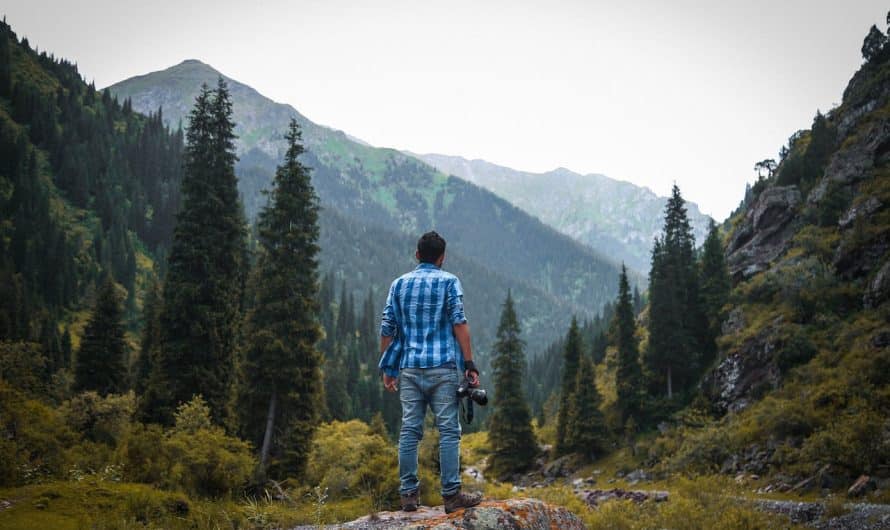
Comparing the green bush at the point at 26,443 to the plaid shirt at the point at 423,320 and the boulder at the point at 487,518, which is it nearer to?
the boulder at the point at 487,518

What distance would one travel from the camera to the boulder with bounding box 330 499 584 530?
18.1 feet

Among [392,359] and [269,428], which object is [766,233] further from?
[392,359]

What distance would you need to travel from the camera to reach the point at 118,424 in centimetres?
2786

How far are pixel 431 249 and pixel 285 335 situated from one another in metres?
18.1

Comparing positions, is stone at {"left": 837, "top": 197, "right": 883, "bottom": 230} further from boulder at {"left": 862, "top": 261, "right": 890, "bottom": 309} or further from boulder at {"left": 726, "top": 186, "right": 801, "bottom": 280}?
boulder at {"left": 726, "top": 186, "right": 801, "bottom": 280}

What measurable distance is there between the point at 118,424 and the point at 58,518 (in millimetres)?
22986

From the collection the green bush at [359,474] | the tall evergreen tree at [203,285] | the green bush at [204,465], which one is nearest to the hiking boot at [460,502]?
the green bush at [359,474]

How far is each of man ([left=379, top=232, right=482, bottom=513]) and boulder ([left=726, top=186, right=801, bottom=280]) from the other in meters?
53.8

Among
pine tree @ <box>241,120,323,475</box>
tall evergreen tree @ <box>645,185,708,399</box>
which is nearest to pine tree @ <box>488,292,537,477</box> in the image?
tall evergreen tree @ <box>645,185,708,399</box>

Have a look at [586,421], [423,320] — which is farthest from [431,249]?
[586,421]

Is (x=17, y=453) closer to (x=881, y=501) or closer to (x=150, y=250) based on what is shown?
(x=881, y=501)

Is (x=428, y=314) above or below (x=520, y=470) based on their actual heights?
above

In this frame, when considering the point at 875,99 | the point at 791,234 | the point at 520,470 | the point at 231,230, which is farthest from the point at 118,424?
the point at 875,99

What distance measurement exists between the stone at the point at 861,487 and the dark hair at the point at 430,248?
17.7m
